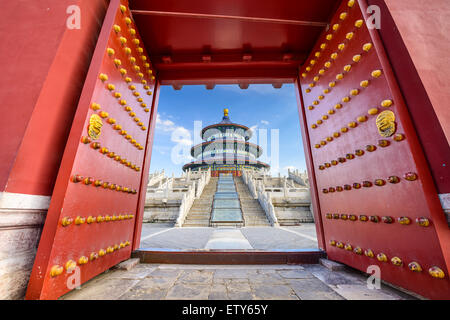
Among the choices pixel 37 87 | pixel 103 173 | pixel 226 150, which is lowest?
pixel 103 173

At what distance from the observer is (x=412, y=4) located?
1.60m

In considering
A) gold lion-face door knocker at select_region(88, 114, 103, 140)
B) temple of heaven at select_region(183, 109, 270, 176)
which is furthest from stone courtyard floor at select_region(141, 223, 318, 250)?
temple of heaven at select_region(183, 109, 270, 176)

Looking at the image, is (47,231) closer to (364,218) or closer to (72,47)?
(72,47)

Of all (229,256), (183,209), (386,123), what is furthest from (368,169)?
(183,209)

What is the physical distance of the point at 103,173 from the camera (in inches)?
69.3

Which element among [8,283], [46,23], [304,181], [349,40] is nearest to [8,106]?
[46,23]

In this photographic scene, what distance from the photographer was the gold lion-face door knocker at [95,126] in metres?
1.54

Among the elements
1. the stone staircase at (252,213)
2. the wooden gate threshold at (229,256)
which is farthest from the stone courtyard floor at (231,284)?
the stone staircase at (252,213)

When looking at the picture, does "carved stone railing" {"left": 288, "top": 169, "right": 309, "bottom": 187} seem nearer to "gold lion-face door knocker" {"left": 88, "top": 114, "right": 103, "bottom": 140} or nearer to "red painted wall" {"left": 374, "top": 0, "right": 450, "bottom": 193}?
"red painted wall" {"left": 374, "top": 0, "right": 450, "bottom": 193}

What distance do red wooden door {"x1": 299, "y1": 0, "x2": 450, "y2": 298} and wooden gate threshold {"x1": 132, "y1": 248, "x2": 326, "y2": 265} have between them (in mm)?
331

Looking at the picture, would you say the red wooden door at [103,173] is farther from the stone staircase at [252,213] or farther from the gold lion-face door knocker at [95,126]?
the stone staircase at [252,213]

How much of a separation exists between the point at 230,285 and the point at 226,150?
2989cm

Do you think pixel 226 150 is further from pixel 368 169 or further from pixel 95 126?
pixel 95 126

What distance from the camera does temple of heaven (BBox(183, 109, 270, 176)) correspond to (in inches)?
1153
